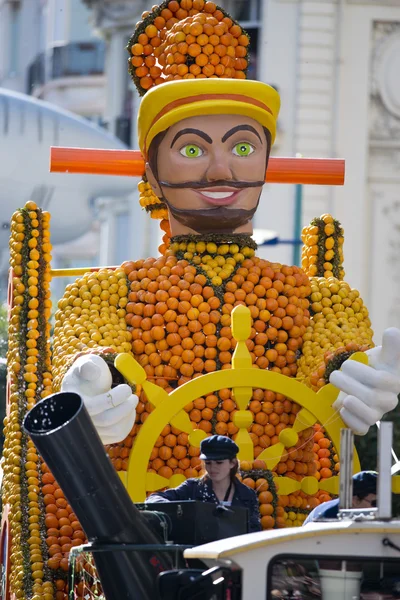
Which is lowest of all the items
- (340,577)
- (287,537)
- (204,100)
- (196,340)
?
(340,577)

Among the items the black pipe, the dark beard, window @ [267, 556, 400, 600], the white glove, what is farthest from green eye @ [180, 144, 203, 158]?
window @ [267, 556, 400, 600]

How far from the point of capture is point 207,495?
8.76 meters

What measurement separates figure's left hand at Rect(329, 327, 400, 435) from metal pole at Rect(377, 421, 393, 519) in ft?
6.00

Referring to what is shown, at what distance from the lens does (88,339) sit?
9.84 metres

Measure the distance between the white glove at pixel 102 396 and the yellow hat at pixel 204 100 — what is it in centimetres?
168

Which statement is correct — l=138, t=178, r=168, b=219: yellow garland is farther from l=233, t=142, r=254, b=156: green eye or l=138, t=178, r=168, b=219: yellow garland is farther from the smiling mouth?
l=233, t=142, r=254, b=156: green eye

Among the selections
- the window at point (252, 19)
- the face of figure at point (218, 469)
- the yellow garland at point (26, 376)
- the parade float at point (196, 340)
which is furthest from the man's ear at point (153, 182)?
the window at point (252, 19)

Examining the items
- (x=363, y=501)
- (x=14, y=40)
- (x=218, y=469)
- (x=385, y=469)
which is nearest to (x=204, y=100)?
(x=218, y=469)

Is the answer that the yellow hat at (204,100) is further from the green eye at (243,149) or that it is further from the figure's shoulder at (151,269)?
the figure's shoulder at (151,269)

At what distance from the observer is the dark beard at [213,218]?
33.5 ft

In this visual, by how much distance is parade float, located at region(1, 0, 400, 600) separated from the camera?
31.4ft

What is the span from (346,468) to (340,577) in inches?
22.4

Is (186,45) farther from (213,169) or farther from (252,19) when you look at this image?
(252,19)

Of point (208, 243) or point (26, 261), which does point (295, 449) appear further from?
point (26, 261)
